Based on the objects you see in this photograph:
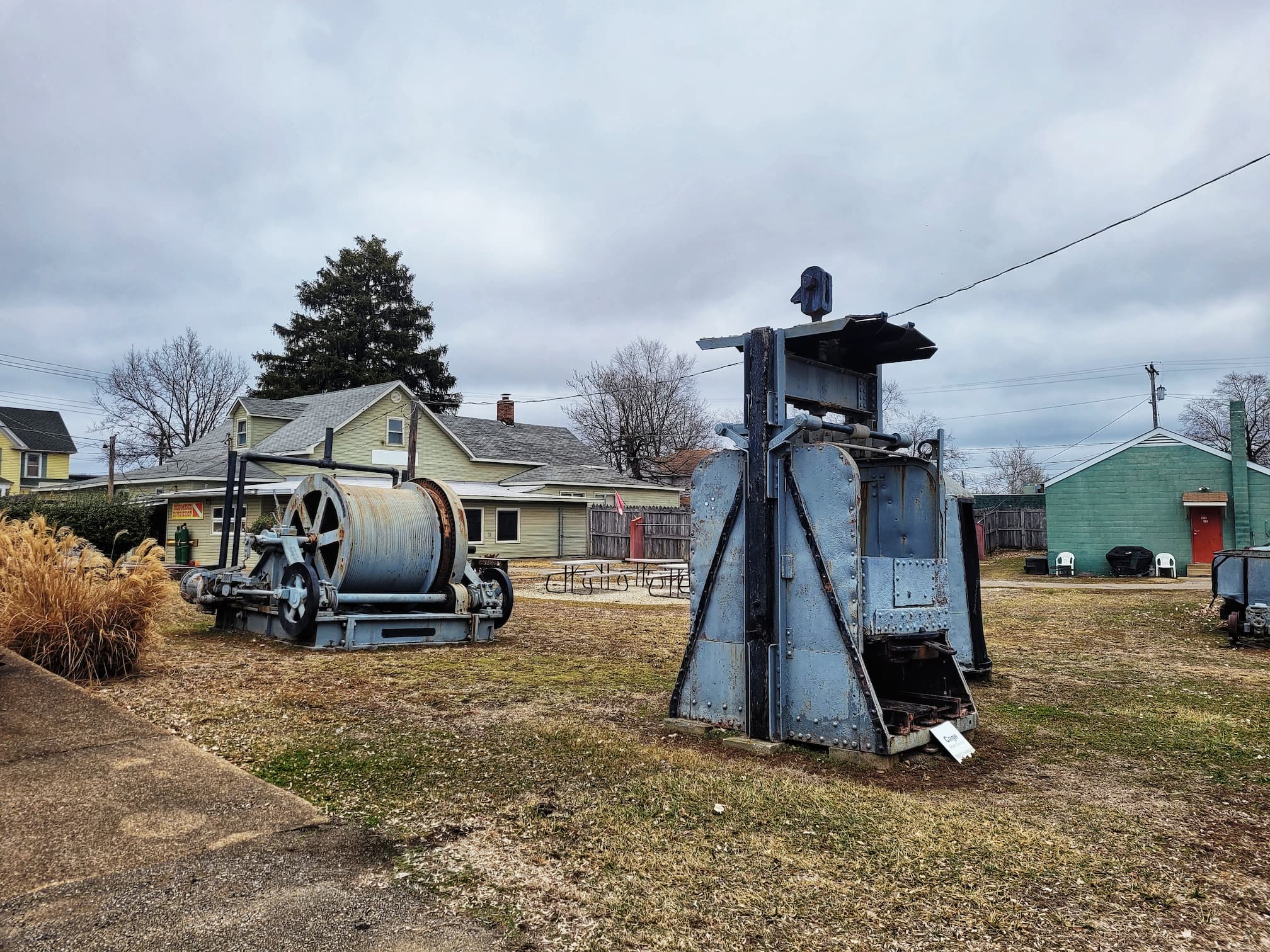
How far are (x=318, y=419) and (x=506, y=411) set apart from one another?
10.5 metres

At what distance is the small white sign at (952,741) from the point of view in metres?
5.12

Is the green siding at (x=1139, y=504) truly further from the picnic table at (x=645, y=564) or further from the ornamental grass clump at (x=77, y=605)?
the ornamental grass clump at (x=77, y=605)

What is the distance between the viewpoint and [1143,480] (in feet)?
82.2

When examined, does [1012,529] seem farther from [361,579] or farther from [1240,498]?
[361,579]

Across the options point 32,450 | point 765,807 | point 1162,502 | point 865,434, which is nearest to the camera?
point 765,807

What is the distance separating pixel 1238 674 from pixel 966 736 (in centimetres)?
444

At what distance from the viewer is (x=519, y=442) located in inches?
1463

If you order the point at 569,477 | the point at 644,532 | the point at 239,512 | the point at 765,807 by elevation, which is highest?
the point at 569,477

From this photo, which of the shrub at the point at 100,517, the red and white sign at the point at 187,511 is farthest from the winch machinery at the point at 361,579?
the red and white sign at the point at 187,511

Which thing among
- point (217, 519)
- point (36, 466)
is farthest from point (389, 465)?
point (36, 466)

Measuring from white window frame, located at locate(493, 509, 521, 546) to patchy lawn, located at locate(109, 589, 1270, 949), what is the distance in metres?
22.8

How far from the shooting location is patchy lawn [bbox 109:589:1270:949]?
3027mm

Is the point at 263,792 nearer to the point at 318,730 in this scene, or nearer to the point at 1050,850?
the point at 318,730

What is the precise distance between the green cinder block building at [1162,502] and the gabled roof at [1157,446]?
0.02 meters
